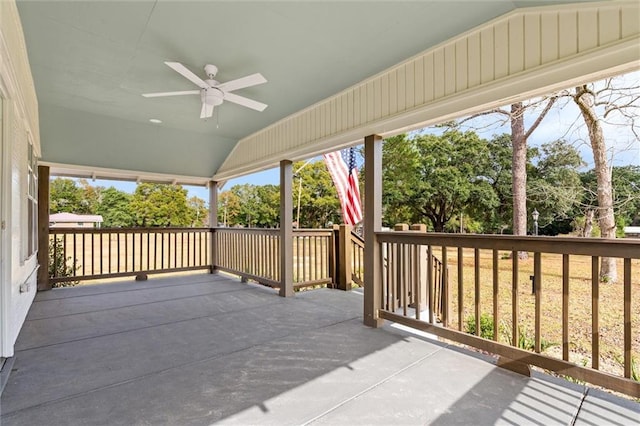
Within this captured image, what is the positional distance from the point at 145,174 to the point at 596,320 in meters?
6.98

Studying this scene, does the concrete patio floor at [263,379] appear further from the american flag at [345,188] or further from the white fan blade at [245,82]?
the american flag at [345,188]

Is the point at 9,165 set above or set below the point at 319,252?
above

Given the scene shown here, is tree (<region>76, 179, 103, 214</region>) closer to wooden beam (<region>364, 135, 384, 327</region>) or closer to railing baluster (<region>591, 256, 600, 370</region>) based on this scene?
wooden beam (<region>364, 135, 384, 327</region>)

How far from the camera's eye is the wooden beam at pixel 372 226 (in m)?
3.46

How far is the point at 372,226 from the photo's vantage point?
11.5 feet

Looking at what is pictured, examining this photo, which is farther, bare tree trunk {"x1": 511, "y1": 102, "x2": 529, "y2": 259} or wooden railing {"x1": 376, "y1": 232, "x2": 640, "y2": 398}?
bare tree trunk {"x1": 511, "y1": 102, "x2": 529, "y2": 259}

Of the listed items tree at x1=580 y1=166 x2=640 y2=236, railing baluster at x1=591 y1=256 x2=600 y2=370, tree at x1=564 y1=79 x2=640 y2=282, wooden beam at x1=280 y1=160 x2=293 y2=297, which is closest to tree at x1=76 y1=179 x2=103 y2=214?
wooden beam at x1=280 y1=160 x2=293 y2=297

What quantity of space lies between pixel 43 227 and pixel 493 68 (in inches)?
258

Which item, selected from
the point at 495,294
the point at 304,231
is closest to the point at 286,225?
the point at 304,231

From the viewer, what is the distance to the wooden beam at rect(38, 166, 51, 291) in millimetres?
5047

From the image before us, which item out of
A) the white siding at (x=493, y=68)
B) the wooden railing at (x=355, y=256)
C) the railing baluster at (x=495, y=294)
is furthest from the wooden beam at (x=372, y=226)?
the wooden railing at (x=355, y=256)

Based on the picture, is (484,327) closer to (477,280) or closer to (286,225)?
(477,280)

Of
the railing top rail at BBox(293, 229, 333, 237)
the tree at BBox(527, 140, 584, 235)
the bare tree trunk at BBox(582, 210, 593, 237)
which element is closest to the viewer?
the railing top rail at BBox(293, 229, 333, 237)

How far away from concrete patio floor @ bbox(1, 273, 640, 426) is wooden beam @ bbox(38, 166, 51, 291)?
1.79m
